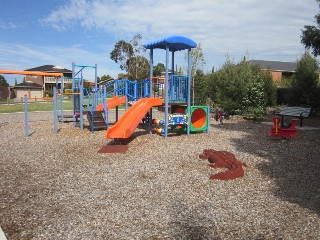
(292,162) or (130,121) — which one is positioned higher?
(130,121)

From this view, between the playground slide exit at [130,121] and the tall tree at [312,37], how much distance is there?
33.6 feet

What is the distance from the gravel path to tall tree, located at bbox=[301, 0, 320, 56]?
900 cm

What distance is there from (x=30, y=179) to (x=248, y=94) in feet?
47.3

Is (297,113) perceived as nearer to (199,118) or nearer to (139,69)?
(199,118)

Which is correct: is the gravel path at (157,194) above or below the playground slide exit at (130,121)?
below

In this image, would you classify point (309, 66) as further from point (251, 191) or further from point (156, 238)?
point (156, 238)

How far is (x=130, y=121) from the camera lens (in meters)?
9.48

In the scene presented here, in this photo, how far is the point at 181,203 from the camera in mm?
4656

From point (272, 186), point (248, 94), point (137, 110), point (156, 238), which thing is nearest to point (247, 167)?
point (272, 186)

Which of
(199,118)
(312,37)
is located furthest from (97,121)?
(312,37)

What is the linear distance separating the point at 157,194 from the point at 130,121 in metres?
4.67

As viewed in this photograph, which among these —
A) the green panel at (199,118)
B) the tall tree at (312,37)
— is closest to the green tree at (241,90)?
the tall tree at (312,37)

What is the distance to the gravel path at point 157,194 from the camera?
3.80 metres

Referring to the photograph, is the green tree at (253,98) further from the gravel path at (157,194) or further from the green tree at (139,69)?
the green tree at (139,69)
